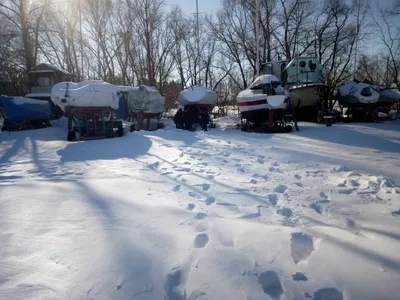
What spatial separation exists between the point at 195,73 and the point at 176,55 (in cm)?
325

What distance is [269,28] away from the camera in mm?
25500

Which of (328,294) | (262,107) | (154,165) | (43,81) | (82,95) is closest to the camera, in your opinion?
(328,294)

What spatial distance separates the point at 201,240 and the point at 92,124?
32.6 feet

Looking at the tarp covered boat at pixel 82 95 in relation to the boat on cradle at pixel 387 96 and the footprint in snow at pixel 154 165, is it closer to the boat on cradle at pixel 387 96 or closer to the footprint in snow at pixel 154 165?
the footprint in snow at pixel 154 165

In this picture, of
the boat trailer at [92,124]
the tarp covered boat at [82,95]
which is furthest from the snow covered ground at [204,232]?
the boat trailer at [92,124]

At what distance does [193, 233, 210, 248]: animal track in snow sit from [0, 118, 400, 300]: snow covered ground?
2cm

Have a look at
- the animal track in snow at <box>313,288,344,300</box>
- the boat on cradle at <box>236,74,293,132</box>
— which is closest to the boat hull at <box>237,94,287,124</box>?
the boat on cradle at <box>236,74,293,132</box>

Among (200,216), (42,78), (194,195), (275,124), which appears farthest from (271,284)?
(42,78)

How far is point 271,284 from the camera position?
1916 millimetres

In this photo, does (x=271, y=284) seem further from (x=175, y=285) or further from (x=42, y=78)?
(x=42, y=78)

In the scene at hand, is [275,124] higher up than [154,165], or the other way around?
[275,124]

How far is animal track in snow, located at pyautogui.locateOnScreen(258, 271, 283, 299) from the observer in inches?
71.9

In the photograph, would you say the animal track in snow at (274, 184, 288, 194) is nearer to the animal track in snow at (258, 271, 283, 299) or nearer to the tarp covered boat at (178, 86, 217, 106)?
the animal track in snow at (258, 271, 283, 299)

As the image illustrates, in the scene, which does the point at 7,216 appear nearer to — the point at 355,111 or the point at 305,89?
the point at 305,89
